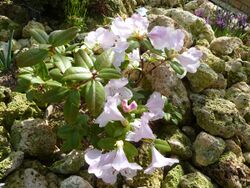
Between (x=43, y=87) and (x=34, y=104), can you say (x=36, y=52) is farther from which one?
(x=34, y=104)

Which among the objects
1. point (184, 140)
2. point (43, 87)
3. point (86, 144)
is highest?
point (43, 87)

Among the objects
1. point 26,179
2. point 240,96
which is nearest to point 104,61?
point 26,179

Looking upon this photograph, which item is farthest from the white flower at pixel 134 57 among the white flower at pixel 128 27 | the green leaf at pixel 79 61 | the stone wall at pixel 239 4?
the stone wall at pixel 239 4

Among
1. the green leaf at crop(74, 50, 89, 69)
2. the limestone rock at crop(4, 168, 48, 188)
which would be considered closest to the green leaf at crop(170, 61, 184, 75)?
the green leaf at crop(74, 50, 89, 69)

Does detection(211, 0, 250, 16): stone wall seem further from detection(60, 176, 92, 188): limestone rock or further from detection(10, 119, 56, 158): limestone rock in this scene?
detection(60, 176, 92, 188): limestone rock

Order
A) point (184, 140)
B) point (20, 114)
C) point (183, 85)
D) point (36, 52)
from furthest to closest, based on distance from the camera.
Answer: point (183, 85)
point (184, 140)
point (20, 114)
point (36, 52)

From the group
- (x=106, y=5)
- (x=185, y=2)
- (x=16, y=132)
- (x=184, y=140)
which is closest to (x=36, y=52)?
(x=16, y=132)

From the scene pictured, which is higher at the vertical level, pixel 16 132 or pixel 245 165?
pixel 16 132
